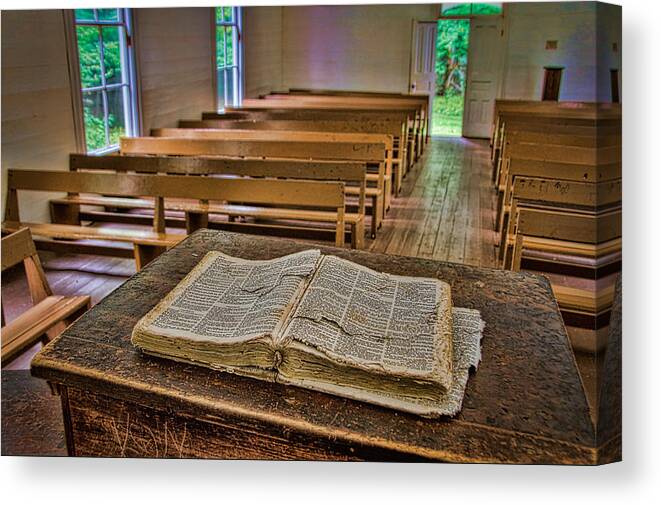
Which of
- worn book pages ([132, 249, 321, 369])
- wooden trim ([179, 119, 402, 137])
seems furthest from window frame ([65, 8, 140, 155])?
worn book pages ([132, 249, 321, 369])

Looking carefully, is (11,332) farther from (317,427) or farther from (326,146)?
(326,146)

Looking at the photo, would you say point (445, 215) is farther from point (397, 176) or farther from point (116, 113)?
point (116, 113)

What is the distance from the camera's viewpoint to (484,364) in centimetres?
103

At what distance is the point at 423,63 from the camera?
1023 cm

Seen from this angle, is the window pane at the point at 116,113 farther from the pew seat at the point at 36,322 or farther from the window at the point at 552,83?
the window at the point at 552,83

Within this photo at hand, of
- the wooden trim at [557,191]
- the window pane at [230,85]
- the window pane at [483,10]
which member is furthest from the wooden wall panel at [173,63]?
the window pane at [483,10]

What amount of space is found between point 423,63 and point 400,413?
10.0m

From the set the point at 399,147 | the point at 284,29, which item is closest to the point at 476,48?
the point at 284,29

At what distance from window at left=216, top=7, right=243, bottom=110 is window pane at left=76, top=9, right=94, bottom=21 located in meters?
2.26

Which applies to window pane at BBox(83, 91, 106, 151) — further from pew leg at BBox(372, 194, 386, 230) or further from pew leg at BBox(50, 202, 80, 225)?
pew leg at BBox(372, 194, 386, 230)

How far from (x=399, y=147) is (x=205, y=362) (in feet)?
15.7

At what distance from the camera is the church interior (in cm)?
98

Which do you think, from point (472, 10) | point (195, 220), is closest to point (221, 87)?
point (195, 220)

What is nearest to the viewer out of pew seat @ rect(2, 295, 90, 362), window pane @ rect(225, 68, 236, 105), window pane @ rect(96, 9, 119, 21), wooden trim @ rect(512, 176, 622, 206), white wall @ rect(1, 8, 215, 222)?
pew seat @ rect(2, 295, 90, 362)
